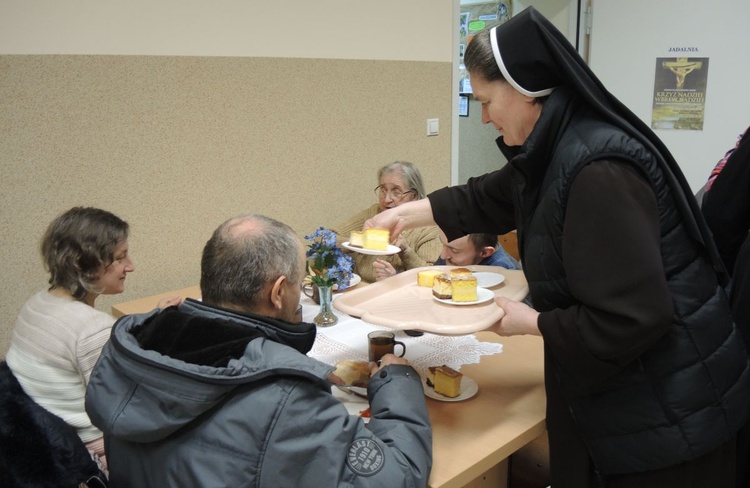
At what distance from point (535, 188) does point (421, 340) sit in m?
0.75

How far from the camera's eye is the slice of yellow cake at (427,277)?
1855 mm

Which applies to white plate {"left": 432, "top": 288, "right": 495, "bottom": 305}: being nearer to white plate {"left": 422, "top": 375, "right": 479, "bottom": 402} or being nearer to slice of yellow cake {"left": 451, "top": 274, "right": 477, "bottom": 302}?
slice of yellow cake {"left": 451, "top": 274, "right": 477, "bottom": 302}

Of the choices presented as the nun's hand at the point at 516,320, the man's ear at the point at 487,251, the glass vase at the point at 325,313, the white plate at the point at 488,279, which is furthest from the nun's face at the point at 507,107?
the man's ear at the point at 487,251

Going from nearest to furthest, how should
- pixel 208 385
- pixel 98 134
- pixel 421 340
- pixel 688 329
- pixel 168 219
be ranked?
pixel 208 385 → pixel 688 329 → pixel 421 340 → pixel 98 134 → pixel 168 219

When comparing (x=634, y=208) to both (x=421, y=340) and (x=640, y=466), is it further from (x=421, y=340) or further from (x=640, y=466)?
(x=421, y=340)

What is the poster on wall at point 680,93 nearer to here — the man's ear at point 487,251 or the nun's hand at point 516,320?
the man's ear at point 487,251

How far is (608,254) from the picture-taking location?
1169mm

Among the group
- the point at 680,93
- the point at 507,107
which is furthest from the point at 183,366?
the point at 680,93

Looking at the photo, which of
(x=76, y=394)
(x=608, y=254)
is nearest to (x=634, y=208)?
(x=608, y=254)

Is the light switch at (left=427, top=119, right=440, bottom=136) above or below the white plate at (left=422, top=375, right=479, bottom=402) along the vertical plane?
above

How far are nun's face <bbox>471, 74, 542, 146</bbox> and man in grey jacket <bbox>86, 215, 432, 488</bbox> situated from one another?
543 millimetres

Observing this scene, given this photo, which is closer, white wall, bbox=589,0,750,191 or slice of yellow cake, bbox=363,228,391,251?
slice of yellow cake, bbox=363,228,391,251

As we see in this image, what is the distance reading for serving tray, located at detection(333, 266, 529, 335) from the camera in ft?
4.72

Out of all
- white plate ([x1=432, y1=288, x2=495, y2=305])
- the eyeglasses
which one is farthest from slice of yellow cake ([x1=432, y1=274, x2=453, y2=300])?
the eyeglasses
